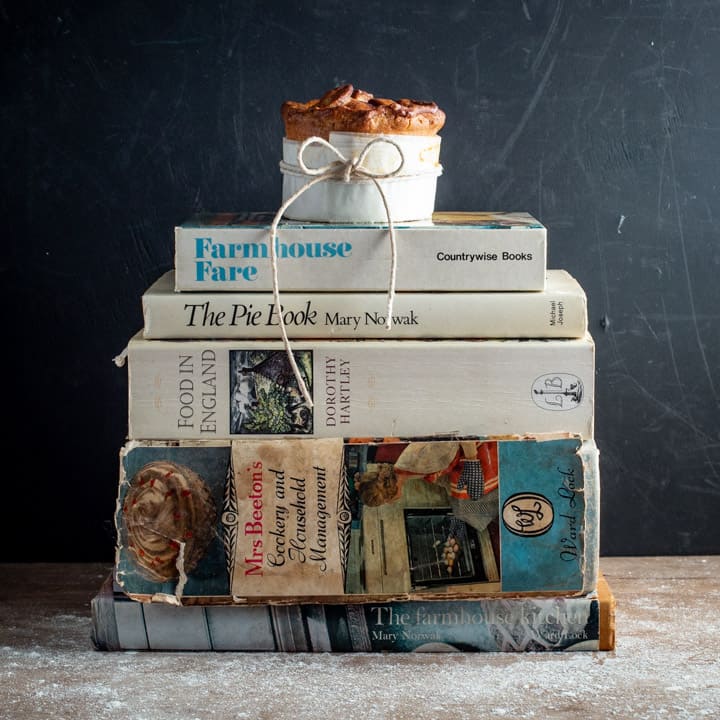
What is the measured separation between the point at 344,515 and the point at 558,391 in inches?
8.3

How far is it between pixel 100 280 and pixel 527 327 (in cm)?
49

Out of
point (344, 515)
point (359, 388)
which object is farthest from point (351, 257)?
point (344, 515)

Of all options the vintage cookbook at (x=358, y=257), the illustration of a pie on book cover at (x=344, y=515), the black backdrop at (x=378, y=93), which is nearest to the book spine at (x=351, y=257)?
the vintage cookbook at (x=358, y=257)

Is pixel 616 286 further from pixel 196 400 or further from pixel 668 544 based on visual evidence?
pixel 196 400

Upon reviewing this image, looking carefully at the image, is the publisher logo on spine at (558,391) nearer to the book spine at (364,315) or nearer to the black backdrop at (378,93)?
the book spine at (364,315)

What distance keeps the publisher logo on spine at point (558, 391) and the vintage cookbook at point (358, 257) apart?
3.2 inches

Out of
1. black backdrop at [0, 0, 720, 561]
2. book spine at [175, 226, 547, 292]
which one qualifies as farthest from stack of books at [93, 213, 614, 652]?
black backdrop at [0, 0, 720, 561]

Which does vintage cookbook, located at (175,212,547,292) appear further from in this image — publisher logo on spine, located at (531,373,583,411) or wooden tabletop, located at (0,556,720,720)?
wooden tabletop, located at (0,556,720,720)

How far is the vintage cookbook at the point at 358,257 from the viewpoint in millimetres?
941

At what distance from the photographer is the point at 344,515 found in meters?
0.94

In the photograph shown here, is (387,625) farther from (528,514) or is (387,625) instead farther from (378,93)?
(378,93)

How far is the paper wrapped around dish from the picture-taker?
953mm

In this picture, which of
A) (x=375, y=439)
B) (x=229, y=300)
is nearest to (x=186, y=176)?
(x=229, y=300)

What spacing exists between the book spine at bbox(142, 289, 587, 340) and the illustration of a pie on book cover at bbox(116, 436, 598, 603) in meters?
0.09
